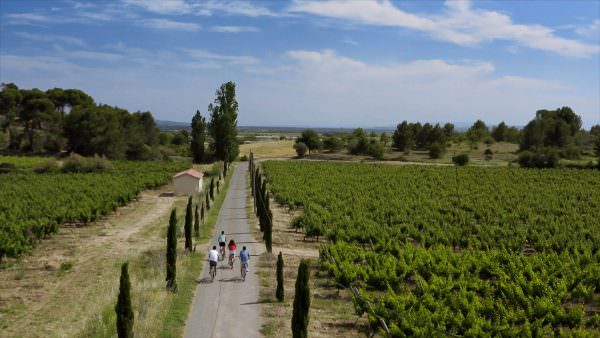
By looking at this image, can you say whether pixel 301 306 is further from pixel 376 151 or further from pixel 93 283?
pixel 376 151

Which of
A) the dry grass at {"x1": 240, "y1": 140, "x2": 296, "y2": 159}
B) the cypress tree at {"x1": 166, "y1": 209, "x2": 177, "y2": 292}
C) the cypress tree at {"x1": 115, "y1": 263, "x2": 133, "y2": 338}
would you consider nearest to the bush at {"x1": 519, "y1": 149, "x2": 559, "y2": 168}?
the dry grass at {"x1": 240, "y1": 140, "x2": 296, "y2": 159}

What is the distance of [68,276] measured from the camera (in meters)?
25.5

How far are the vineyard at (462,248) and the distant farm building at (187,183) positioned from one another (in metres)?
8.61

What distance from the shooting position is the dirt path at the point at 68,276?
19078 millimetres

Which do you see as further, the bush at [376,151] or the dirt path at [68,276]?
the bush at [376,151]

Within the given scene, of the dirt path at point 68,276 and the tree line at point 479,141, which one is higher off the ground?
the tree line at point 479,141

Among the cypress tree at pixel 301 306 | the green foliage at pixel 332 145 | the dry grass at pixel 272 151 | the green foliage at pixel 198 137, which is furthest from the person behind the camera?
the green foliage at pixel 332 145

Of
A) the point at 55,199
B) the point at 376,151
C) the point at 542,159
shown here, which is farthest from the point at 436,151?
the point at 55,199

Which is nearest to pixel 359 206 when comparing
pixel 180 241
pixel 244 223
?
pixel 244 223

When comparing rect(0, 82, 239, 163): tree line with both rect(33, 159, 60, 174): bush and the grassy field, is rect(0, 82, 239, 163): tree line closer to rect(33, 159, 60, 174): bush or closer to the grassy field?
rect(33, 159, 60, 174): bush

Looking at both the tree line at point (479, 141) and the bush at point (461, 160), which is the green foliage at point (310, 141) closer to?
the tree line at point (479, 141)

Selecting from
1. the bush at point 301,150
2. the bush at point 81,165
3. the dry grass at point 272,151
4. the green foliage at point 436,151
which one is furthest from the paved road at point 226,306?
the dry grass at point 272,151

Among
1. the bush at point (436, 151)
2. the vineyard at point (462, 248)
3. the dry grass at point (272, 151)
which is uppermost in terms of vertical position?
the bush at point (436, 151)

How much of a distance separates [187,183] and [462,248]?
3312 cm
